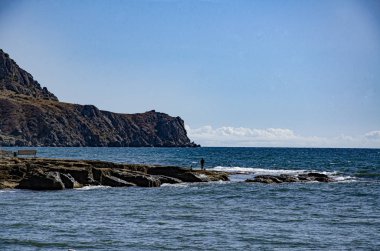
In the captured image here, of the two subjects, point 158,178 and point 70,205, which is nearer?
point 70,205

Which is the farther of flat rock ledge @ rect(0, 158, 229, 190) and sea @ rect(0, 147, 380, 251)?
flat rock ledge @ rect(0, 158, 229, 190)

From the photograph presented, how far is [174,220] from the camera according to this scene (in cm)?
3234

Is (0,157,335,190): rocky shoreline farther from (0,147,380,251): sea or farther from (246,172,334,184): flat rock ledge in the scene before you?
(0,147,380,251): sea

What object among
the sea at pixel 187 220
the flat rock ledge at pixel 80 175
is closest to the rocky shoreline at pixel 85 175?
the flat rock ledge at pixel 80 175

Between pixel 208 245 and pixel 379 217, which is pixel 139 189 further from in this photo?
pixel 208 245

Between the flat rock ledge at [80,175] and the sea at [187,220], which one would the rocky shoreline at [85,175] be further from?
the sea at [187,220]

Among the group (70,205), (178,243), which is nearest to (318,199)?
(70,205)

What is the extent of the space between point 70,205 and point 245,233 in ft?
51.4

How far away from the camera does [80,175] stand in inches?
2169

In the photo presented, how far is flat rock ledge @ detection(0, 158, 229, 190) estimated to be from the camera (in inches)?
2005

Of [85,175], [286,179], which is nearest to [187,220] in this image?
[85,175]

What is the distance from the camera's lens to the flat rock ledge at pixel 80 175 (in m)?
50.9

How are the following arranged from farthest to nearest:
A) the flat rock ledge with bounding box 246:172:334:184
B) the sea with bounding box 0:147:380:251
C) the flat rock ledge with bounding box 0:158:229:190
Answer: the flat rock ledge with bounding box 246:172:334:184
the flat rock ledge with bounding box 0:158:229:190
the sea with bounding box 0:147:380:251

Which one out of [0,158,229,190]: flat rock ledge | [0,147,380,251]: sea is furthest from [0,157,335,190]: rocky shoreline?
[0,147,380,251]: sea
